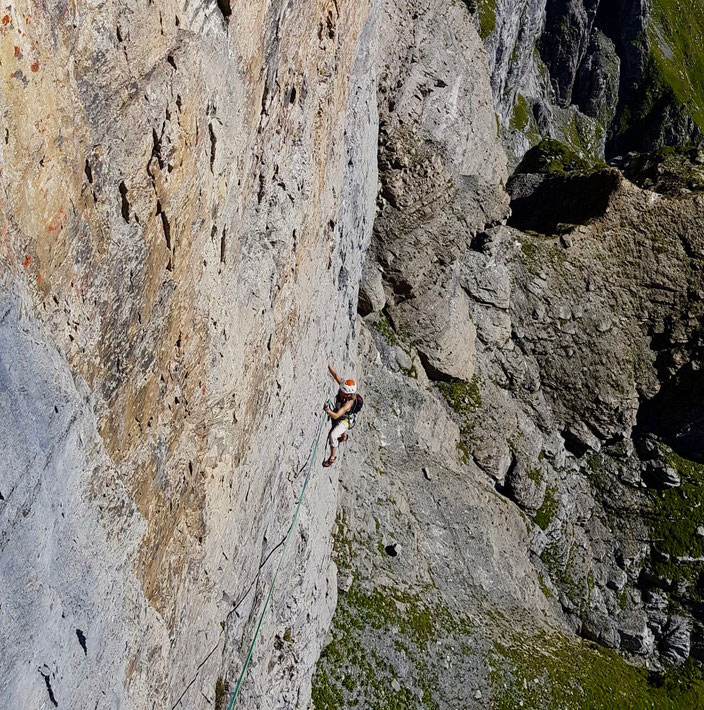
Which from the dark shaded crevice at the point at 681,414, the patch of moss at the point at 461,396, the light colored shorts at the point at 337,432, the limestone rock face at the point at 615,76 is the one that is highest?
the limestone rock face at the point at 615,76

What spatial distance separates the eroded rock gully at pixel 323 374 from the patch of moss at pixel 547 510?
19 centimetres

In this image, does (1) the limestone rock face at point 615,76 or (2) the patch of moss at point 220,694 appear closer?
(2) the patch of moss at point 220,694

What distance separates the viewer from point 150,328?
8664 millimetres

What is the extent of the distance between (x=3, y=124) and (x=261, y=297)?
7.33 meters

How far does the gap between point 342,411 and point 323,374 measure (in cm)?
164

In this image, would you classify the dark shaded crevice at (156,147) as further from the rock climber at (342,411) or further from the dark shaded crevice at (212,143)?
the rock climber at (342,411)

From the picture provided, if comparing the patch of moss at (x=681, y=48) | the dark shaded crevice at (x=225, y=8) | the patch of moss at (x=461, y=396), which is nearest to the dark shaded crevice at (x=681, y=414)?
the patch of moss at (x=461, y=396)

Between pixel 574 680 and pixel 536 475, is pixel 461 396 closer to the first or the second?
pixel 536 475

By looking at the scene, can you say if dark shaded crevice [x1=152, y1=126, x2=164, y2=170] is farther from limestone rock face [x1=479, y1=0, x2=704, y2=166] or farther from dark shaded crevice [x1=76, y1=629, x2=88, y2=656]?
limestone rock face [x1=479, y1=0, x2=704, y2=166]

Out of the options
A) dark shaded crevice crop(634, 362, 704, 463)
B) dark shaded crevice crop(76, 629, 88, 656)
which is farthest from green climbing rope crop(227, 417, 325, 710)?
dark shaded crevice crop(634, 362, 704, 463)

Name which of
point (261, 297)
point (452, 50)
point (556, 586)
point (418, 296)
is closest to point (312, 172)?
point (261, 297)

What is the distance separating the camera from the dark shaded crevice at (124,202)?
7.50 meters

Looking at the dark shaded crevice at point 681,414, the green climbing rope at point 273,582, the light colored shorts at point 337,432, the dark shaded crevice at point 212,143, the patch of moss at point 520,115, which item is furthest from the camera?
the patch of moss at point 520,115

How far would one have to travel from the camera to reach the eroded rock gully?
22.2ft
